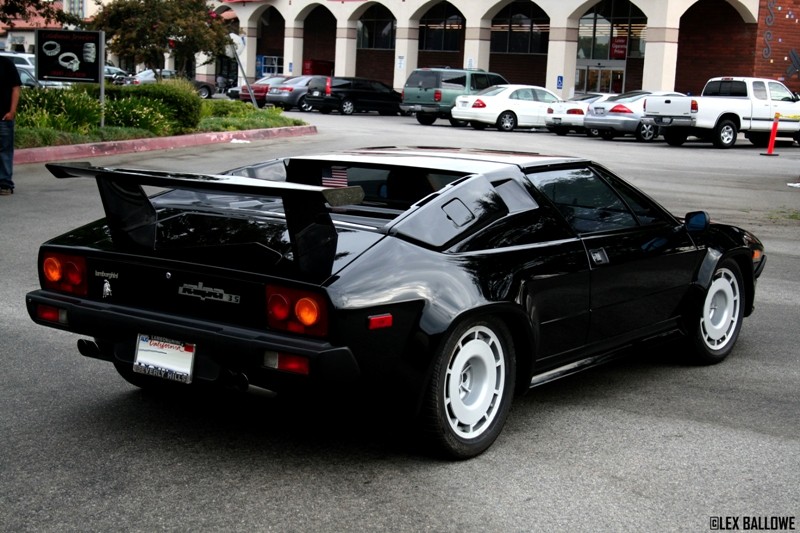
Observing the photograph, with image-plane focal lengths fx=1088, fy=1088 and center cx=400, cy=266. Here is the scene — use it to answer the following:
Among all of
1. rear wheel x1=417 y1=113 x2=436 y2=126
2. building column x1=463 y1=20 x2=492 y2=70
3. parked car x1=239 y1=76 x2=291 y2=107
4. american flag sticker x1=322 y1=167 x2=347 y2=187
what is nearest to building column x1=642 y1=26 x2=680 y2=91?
building column x1=463 y1=20 x2=492 y2=70

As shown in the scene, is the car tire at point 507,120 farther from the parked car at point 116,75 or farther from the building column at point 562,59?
the parked car at point 116,75

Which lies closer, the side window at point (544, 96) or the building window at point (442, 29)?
the side window at point (544, 96)

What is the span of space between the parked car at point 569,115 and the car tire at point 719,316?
2440 cm

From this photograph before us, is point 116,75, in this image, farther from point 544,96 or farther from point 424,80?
point 544,96

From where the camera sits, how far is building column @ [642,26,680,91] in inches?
1558

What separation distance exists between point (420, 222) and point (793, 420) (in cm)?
228

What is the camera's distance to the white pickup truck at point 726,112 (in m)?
27.5

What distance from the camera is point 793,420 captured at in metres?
5.57

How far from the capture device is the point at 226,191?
14.9ft

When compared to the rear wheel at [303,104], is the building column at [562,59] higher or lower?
higher

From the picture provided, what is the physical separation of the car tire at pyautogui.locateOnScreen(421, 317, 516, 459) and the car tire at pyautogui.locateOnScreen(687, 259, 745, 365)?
1.92 m

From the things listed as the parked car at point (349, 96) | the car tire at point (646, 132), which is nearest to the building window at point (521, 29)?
the parked car at point (349, 96)

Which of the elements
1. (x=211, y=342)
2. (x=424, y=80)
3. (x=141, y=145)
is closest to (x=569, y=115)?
(x=424, y=80)

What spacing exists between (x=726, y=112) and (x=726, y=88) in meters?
0.91
